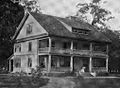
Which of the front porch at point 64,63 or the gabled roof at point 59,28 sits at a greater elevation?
the gabled roof at point 59,28

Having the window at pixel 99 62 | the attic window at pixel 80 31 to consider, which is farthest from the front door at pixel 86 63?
the attic window at pixel 80 31

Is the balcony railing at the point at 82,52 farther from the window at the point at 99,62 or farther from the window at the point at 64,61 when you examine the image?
the window at the point at 99,62

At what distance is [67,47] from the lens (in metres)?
22.3

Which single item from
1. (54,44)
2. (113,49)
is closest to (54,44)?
(54,44)

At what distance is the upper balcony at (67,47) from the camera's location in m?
20.0

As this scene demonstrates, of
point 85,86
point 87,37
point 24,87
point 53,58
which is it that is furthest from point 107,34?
point 85,86

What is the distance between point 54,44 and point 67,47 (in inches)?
61.1

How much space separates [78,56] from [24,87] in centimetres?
1228

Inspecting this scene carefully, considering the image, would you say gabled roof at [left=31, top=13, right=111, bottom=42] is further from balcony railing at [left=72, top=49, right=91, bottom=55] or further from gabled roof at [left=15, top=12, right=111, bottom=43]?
balcony railing at [left=72, top=49, right=91, bottom=55]

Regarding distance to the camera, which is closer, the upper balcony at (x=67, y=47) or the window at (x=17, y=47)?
the upper balcony at (x=67, y=47)

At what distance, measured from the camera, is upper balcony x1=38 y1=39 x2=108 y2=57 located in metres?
20.0

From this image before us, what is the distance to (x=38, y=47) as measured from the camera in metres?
21.1

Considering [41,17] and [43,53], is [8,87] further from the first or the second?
[41,17]

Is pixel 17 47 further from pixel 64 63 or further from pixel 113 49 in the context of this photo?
pixel 113 49
